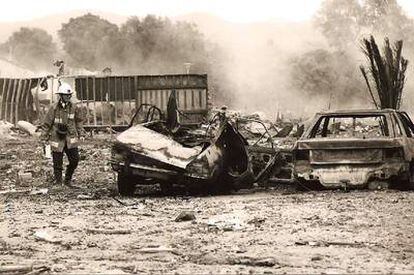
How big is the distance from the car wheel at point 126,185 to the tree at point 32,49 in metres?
58.6

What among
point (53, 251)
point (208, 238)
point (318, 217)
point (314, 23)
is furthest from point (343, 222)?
point (314, 23)

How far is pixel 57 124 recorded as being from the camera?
12.2m

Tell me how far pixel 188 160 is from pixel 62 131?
2822 mm

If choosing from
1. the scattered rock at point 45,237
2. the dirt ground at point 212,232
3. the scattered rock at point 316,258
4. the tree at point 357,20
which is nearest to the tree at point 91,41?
the tree at point 357,20

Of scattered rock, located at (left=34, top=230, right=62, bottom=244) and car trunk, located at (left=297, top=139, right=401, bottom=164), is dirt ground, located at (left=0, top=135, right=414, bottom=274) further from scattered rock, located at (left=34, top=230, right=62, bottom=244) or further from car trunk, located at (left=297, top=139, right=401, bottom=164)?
car trunk, located at (left=297, top=139, right=401, bottom=164)

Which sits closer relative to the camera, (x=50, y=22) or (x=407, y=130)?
(x=407, y=130)

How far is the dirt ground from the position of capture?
5.82 metres

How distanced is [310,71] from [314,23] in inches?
632

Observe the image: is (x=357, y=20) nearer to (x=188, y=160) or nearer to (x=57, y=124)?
(x=57, y=124)

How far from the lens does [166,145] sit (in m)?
10.7

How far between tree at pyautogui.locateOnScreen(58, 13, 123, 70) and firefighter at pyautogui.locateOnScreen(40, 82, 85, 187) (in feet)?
145

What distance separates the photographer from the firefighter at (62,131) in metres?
12.2

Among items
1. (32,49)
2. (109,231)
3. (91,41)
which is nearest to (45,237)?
(109,231)

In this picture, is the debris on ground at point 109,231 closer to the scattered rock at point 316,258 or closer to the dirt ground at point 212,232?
the dirt ground at point 212,232
